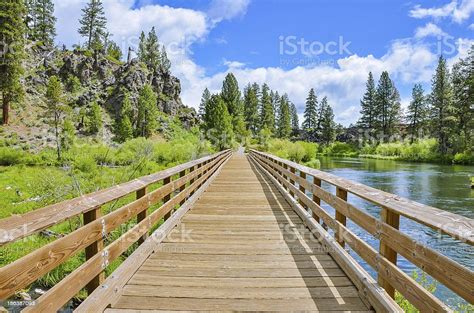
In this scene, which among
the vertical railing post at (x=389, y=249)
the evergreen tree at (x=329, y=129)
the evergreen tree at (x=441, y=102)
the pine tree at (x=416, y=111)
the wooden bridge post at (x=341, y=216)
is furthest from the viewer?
the evergreen tree at (x=329, y=129)

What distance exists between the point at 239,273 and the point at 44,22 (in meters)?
90.3

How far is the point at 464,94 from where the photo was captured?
48031mm

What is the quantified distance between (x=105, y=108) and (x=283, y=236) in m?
62.1

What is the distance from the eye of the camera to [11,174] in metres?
23.0

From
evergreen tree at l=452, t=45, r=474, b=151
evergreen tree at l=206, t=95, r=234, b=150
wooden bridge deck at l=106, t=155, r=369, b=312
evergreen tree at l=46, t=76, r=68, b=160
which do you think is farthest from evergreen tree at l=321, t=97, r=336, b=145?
wooden bridge deck at l=106, t=155, r=369, b=312

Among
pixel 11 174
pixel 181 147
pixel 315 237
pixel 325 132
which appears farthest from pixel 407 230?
pixel 325 132

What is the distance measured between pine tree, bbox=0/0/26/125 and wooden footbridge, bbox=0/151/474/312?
1542 inches

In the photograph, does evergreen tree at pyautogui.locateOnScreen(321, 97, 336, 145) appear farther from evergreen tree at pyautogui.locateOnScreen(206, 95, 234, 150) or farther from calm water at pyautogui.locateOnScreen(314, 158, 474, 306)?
calm water at pyautogui.locateOnScreen(314, 158, 474, 306)

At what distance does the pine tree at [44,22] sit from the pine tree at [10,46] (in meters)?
39.4

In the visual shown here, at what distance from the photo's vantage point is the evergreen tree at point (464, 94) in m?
44.3

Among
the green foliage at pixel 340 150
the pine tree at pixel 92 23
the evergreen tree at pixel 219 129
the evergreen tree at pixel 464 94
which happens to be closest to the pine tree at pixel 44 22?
the pine tree at pixel 92 23

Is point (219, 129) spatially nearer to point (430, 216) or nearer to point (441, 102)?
point (441, 102)

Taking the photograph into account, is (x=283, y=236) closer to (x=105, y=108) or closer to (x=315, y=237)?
(x=315, y=237)

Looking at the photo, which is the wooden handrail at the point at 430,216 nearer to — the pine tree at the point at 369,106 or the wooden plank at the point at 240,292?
the wooden plank at the point at 240,292
